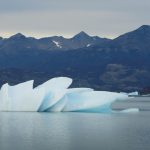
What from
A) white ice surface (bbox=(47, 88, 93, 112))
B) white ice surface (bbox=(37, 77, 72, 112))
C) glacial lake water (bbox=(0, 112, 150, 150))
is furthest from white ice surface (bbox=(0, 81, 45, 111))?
white ice surface (bbox=(47, 88, 93, 112))

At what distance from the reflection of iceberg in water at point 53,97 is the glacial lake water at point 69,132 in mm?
1027

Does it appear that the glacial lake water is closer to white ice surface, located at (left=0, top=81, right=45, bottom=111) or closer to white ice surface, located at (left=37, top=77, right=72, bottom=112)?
white ice surface, located at (left=0, top=81, right=45, bottom=111)

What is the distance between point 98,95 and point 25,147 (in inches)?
941

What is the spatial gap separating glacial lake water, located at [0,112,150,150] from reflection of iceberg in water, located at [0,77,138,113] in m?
1.03

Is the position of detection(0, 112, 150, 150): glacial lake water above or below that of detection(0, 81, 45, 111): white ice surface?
below

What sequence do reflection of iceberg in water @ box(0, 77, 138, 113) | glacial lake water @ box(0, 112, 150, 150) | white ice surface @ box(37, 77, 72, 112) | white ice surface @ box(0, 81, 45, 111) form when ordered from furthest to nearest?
white ice surface @ box(37, 77, 72, 112)
reflection of iceberg in water @ box(0, 77, 138, 113)
white ice surface @ box(0, 81, 45, 111)
glacial lake water @ box(0, 112, 150, 150)

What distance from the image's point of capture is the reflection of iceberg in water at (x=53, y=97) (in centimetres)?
6138

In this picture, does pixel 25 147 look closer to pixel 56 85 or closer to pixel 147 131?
pixel 147 131

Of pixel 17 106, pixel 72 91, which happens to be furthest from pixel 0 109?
pixel 72 91

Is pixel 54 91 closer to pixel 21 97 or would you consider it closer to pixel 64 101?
pixel 64 101

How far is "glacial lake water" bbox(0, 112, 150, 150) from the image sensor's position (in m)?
40.2

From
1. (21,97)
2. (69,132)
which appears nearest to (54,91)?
(21,97)

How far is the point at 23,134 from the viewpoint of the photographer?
153 feet

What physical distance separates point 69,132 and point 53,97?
44.1 feet
